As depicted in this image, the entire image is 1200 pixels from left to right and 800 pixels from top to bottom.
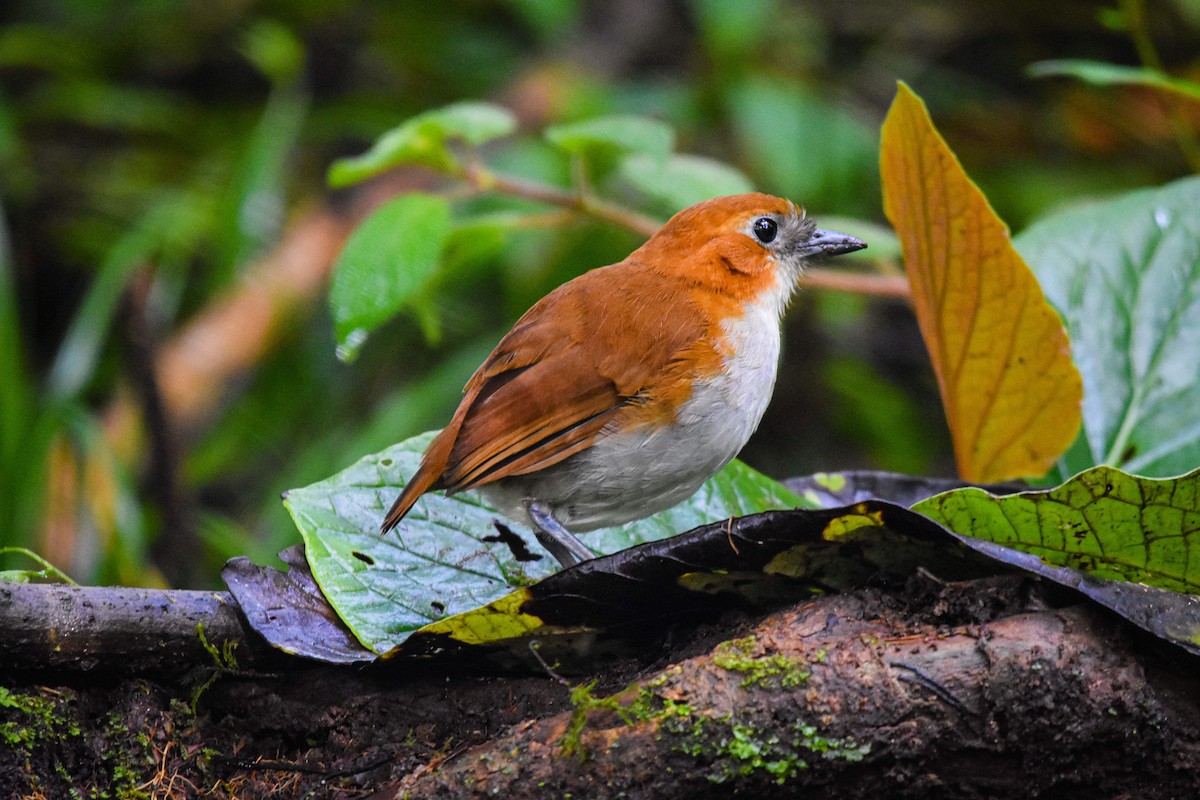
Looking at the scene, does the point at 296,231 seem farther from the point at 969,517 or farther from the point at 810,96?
the point at 969,517

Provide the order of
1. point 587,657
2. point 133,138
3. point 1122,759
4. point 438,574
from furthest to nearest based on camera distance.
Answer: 1. point 133,138
2. point 438,574
3. point 587,657
4. point 1122,759

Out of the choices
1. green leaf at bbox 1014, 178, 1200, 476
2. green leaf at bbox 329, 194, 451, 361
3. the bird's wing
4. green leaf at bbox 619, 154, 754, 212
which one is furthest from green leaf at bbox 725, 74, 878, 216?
the bird's wing

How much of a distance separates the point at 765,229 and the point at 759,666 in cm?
125

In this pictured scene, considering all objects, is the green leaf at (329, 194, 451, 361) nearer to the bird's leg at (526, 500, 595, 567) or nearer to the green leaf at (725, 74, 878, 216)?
the bird's leg at (526, 500, 595, 567)

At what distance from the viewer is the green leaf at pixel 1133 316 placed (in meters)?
2.50

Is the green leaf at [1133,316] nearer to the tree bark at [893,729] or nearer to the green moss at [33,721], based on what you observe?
the tree bark at [893,729]

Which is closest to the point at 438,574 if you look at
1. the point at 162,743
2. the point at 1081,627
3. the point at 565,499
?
the point at 565,499

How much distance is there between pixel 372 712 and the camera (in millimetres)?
1807

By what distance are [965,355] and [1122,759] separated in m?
0.93

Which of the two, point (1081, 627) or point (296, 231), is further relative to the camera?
point (296, 231)

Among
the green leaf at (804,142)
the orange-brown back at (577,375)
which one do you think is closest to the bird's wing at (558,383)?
the orange-brown back at (577,375)

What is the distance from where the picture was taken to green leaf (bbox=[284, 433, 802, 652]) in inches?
78.6

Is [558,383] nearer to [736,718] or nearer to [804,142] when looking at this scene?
[736,718]

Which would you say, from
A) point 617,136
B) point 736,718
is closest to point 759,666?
point 736,718
